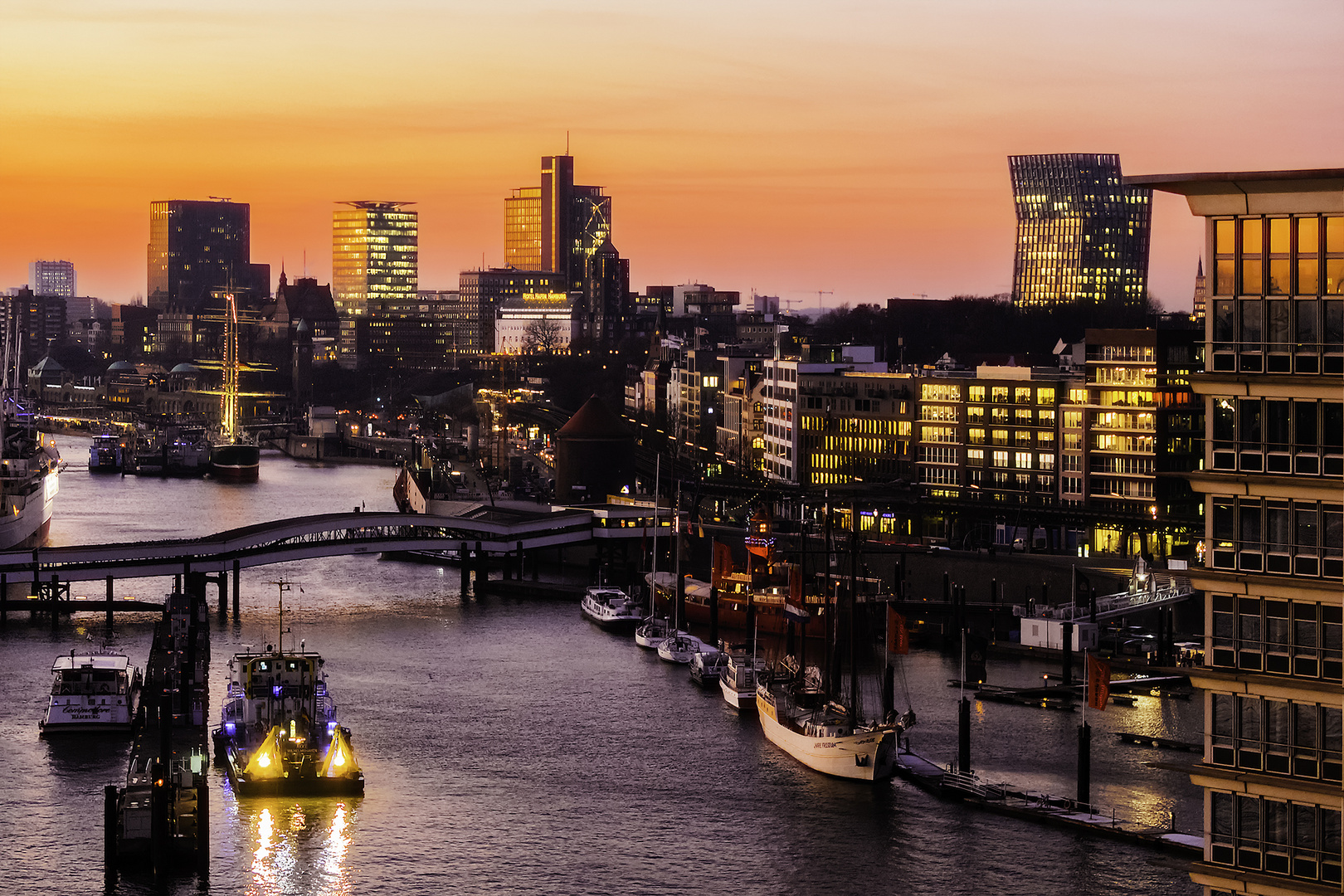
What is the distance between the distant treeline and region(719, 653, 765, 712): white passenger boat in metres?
70.3

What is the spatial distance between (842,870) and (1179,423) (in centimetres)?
3727

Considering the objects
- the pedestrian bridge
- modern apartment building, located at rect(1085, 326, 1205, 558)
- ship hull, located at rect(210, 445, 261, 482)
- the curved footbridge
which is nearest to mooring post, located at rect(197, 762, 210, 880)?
the curved footbridge

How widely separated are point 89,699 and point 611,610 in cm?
1773

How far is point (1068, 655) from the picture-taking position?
40.3 meters

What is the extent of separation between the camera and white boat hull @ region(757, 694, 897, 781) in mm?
31938

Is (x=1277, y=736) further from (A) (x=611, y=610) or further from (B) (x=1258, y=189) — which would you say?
(A) (x=611, y=610)

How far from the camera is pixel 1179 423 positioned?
60.8 meters

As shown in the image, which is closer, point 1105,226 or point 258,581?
point 258,581

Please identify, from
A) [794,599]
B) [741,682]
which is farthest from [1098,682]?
[794,599]

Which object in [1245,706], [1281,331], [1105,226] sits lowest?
[1245,706]

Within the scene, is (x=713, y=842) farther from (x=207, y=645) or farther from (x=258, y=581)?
(x=258, y=581)

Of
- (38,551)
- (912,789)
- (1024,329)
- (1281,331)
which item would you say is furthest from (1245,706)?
(1024,329)

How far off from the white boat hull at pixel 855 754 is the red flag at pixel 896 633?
3.49 meters

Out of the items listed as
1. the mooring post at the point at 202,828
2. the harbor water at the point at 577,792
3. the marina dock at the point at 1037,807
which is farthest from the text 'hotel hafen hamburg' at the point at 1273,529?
the mooring post at the point at 202,828
